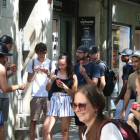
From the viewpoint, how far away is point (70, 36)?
447 inches

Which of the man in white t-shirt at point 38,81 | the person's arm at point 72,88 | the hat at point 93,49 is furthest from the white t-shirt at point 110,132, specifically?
the hat at point 93,49

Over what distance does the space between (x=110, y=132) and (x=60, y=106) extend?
3582mm

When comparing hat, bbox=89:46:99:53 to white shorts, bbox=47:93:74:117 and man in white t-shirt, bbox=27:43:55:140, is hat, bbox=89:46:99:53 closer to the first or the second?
man in white t-shirt, bbox=27:43:55:140

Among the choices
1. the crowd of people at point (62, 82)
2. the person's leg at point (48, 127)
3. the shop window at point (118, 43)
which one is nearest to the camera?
the crowd of people at point (62, 82)

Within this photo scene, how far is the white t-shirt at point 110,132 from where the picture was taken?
2.31m

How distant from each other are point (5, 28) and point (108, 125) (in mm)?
5119

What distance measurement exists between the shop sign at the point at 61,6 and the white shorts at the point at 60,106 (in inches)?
192

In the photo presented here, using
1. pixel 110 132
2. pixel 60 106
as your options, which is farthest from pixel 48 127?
pixel 110 132

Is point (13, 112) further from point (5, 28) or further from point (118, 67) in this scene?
point (118, 67)

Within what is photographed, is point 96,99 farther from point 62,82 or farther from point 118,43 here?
point 118,43

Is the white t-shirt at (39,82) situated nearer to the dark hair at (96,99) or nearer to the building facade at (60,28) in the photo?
the building facade at (60,28)

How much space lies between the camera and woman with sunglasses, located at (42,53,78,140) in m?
5.83

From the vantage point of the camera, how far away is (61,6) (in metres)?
10.6

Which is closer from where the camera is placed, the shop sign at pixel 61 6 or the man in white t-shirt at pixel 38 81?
the man in white t-shirt at pixel 38 81
